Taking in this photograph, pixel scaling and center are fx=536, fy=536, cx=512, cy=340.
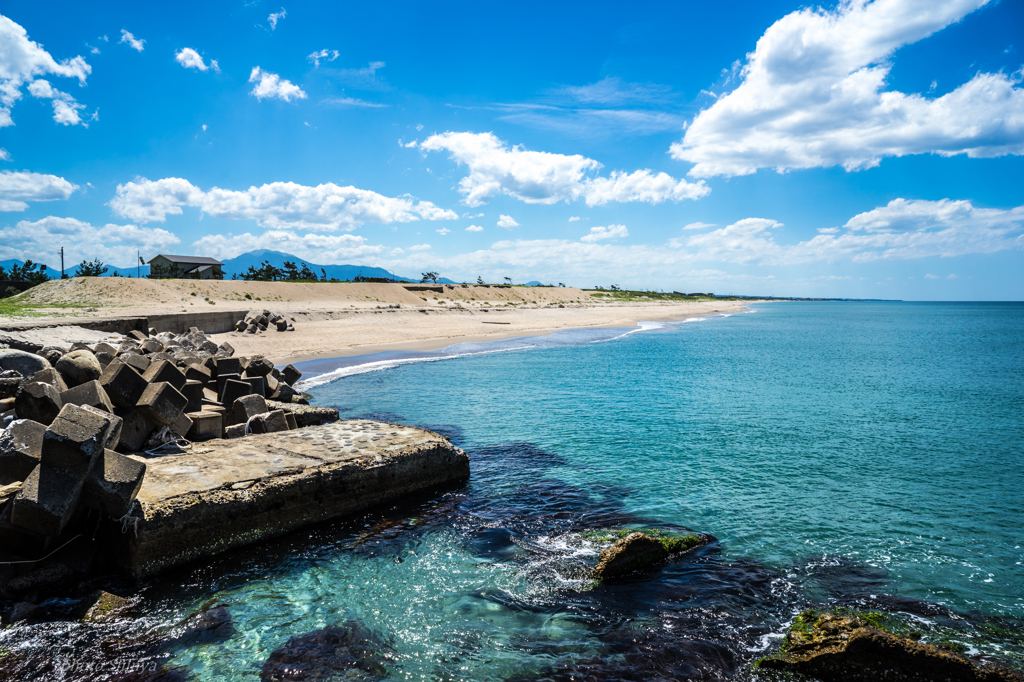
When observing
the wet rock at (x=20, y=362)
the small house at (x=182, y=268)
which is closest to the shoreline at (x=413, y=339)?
the wet rock at (x=20, y=362)

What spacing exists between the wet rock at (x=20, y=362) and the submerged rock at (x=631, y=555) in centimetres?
969

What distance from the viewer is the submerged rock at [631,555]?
22.5 feet

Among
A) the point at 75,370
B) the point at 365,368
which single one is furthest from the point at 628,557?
the point at 365,368

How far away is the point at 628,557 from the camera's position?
697 centimetres

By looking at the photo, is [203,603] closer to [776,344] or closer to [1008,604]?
[1008,604]

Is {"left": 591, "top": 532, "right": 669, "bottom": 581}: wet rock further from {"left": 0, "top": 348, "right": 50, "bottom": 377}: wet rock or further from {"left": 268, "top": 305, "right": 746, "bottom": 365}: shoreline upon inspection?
{"left": 268, "top": 305, "right": 746, "bottom": 365}: shoreline

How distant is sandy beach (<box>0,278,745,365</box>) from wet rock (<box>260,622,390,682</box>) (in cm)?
1889

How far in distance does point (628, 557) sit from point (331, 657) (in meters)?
3.71

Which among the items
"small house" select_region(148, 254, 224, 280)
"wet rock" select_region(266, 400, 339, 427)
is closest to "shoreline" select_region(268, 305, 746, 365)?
"wet rock" select_region(266, 400, 339, 427)

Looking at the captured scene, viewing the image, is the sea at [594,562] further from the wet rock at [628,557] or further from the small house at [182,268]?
the small house at [182,268]

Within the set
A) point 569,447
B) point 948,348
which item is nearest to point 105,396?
point 569,447

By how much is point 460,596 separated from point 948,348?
5061 cm

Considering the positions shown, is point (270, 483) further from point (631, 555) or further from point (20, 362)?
point (20, 362)

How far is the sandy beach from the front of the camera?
99.6ft
